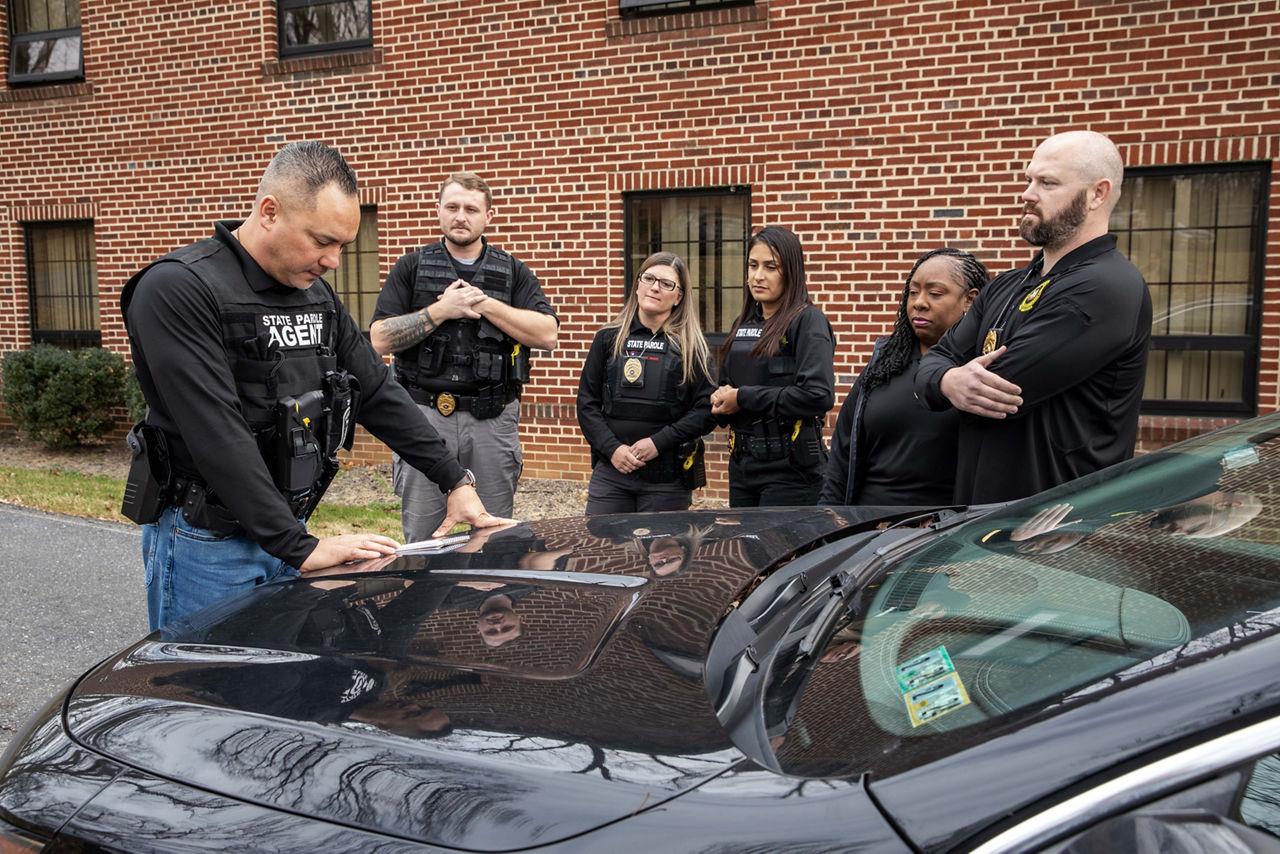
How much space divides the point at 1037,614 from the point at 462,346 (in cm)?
357

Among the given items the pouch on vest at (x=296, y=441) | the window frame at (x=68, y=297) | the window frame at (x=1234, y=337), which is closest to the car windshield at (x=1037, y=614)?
the pouch on vest at (x=296, y=441)

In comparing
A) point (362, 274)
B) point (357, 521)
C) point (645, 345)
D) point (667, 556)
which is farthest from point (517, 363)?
point (362, 274)

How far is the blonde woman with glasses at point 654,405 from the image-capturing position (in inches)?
180

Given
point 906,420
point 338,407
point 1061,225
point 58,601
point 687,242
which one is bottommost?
point 58,601

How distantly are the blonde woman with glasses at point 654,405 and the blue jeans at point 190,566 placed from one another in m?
2.06

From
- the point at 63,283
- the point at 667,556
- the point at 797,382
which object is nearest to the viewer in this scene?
the point at 667,556

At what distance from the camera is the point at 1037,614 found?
4.88 feet

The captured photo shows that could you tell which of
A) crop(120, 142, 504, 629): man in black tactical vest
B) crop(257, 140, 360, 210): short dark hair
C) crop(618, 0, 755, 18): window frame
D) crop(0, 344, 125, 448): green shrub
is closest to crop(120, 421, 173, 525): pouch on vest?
crop(120, 142, 504, 629): man in black tactical vest

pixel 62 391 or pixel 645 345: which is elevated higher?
pixel 645 345

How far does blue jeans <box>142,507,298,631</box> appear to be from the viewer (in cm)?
266

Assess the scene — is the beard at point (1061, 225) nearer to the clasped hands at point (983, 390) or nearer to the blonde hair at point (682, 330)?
the clasped hands at point (983, 390)

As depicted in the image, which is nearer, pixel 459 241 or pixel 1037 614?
pixel 1037 614

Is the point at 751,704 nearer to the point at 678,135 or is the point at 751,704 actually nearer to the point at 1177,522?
the point at 1177,522

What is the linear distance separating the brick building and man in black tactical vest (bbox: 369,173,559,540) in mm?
3319
